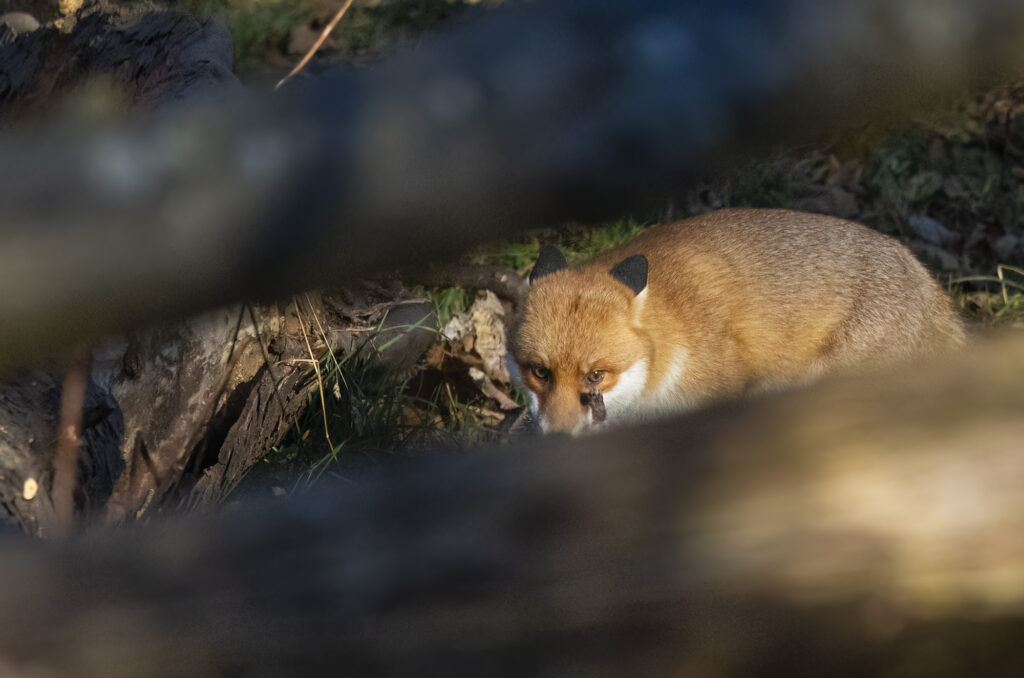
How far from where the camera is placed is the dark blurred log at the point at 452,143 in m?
1.06

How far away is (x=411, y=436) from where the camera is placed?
17.4 ft

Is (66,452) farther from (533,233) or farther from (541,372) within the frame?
(533,233)

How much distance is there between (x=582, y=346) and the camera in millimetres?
4715

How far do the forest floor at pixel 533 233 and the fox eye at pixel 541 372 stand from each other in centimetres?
58

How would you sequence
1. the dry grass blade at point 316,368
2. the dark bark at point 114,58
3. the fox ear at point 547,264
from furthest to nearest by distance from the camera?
the fox ear at point 547,264 → the dry grass blade at point 316,368 → the dark bark at point 114,58

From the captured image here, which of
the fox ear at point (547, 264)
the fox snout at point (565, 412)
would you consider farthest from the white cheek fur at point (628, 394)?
the fox ear at point (547, 264)

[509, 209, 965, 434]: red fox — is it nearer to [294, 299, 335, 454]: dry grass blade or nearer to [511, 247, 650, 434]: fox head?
[511, 247, 650, 434]: fox head

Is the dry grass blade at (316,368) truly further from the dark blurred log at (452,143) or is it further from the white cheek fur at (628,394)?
the dark blurred log at (452,143)

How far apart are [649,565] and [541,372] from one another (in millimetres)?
3741

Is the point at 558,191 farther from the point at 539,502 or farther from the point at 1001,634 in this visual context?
the point at 1001,634

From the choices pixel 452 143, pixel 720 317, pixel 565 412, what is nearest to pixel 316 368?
pixel 565 412

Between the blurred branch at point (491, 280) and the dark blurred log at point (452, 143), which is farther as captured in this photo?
the blurred branch at point (491, 280)

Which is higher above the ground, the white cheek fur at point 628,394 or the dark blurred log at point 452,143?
the dark blurred log at point 452,143

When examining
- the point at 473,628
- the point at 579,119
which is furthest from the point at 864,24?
the point at 473,628
